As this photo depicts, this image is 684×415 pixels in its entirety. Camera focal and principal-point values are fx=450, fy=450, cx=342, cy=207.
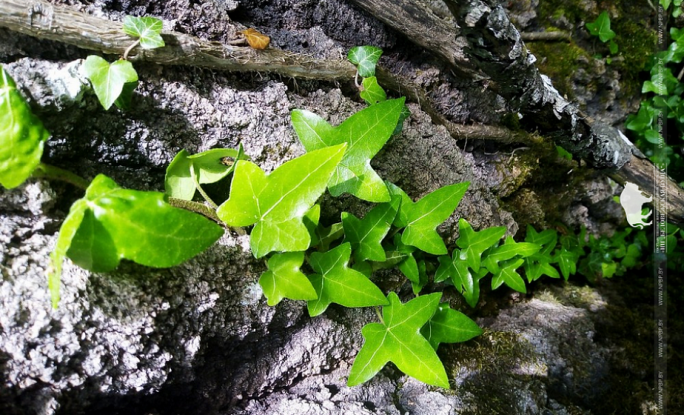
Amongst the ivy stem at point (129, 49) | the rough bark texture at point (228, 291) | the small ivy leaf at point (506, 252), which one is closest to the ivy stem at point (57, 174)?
the rough bark texture at point (228, 291)

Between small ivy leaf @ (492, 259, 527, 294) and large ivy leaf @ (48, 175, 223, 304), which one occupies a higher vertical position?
large ivy leaf @ (48, 175, 223, 304)

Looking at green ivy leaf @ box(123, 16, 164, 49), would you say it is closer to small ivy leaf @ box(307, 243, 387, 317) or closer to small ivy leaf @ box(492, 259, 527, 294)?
small ivy leaf @ box(307, 243, 387, 317)

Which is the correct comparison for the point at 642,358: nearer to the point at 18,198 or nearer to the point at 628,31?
the point at 628,31

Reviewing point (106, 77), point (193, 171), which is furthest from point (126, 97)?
point (193, 171)

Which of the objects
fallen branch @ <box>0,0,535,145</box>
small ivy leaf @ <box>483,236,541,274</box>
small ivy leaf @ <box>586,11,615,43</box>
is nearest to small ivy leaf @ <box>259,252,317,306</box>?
fallen branch @ <box>0,0,535,145</box>

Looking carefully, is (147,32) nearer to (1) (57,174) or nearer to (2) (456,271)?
(1) (57,174)

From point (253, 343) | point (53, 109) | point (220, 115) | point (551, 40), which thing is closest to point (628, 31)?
point (551, 40)
